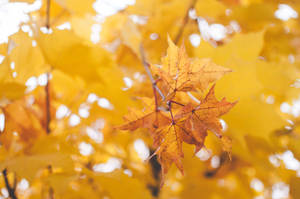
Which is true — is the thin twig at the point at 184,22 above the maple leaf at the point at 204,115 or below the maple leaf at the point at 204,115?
below

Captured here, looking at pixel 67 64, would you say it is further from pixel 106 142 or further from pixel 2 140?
pixel 106 142

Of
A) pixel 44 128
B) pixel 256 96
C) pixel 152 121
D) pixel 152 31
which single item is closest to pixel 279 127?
pixel 256 96

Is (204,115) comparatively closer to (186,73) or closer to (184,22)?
(186,73)

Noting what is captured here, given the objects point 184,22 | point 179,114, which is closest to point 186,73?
point 179,114

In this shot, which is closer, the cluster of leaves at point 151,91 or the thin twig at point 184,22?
the cluster of leaves at point 151,91

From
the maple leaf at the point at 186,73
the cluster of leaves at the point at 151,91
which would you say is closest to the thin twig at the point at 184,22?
the cluster of leaves at the point at 151,91

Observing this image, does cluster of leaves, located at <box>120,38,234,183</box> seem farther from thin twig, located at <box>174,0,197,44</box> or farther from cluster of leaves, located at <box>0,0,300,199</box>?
thin twig, located at <box>174,0,197,44</box>

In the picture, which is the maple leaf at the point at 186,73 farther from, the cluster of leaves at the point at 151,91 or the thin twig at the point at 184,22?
the thin twig at the point at 184,22

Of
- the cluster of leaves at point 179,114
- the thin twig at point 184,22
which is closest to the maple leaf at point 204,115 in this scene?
the cluster of leaves at point 179,114
